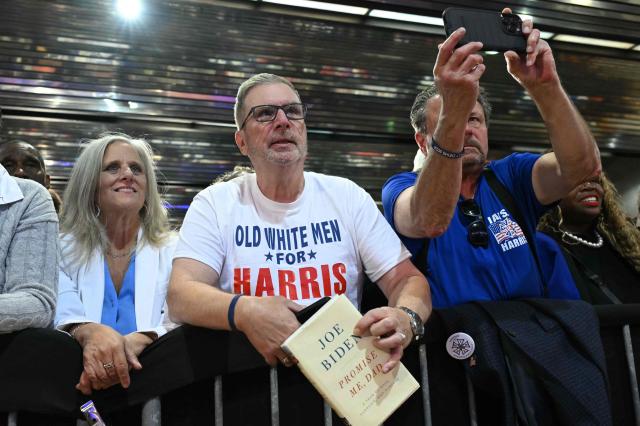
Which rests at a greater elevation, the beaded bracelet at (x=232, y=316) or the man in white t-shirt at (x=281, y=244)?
the man in white t-shirt at (x=281, y=244)

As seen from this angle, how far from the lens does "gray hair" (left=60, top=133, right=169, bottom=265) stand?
2.46 metres

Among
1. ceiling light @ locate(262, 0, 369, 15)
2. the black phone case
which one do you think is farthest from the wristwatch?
ceiling light @ locate(262, 0, 369, 15)

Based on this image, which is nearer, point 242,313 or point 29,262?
point 242,313

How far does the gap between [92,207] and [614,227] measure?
250 centimetres

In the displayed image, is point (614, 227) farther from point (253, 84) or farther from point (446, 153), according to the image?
point (253, 84)

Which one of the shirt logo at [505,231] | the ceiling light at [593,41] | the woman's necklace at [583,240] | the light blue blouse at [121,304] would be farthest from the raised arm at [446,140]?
the ceiling light at [593,41]

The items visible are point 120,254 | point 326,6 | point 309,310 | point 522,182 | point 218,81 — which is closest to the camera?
point 309,310

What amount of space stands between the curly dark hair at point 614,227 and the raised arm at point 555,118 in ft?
3.59

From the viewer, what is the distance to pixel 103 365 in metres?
1.61

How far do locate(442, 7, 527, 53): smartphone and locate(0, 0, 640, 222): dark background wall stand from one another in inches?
124

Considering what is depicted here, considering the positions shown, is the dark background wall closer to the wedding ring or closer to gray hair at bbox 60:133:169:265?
gray hair at bbox 60:133:169:265

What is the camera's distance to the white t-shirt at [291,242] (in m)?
1.88

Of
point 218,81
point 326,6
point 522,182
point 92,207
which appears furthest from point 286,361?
point 218,81

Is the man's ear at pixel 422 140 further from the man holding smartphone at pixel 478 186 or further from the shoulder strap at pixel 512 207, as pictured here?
the shoulder strap at pixel 512 207
